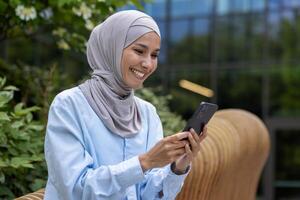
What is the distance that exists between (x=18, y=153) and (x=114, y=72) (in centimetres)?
142

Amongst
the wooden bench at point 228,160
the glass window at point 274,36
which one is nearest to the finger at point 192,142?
the wooden bench at point 228,160

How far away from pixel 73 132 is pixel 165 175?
1.26ft

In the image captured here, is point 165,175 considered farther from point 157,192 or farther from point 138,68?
point 138,68

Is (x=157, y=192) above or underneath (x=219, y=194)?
above

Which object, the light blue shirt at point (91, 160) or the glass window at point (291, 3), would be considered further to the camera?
the glass window at point (291, 3)

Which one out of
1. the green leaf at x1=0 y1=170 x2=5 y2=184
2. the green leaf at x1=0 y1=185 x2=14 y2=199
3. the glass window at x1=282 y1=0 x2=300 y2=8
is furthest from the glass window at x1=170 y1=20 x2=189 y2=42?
the green leaf at x1=0 y1=170 x2=5 y2=184

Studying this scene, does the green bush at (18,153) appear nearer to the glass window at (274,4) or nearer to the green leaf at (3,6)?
the green leaf at (3,6)

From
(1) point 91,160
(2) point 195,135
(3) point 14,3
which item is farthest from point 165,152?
(3) point 14,3

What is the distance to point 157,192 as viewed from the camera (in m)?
2.35

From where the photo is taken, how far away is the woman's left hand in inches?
85.4

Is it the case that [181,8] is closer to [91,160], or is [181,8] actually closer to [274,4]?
[274,4]

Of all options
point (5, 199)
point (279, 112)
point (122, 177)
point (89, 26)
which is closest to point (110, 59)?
point (122, 177)

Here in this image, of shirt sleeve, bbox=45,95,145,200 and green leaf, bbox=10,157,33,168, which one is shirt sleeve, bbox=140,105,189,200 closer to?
shirt sleeve, bbox=45,95,145,200

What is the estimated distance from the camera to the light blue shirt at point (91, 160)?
6.91ft
